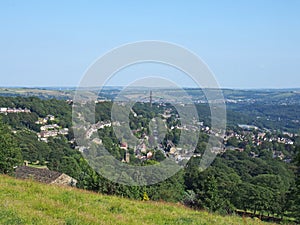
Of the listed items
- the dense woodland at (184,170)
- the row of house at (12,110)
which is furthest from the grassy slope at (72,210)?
the row of house at (12,110)

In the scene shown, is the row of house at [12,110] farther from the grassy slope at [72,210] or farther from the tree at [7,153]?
the grassy slope at [72,210]

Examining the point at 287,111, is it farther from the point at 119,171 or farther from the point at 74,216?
the point at 74,216

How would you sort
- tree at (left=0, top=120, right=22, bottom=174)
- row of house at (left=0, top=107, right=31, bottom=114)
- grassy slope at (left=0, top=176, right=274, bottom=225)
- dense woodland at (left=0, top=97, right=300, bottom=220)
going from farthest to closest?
row of house at (left=0, top=107, right=31, bottom=114) → tree at (left=0, top=120, right=22, bottom=174) → dense woodland at (left=0, top=97, right=300, bottom=220) → grassy slope at (left=0, top=176, right=274, bottom=225)

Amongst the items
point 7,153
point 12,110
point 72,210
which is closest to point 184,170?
point 7,153

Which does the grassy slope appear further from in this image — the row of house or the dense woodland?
the row of house

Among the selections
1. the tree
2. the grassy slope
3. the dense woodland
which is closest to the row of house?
the dense woodland

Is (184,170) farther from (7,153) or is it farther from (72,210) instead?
(72,210)
